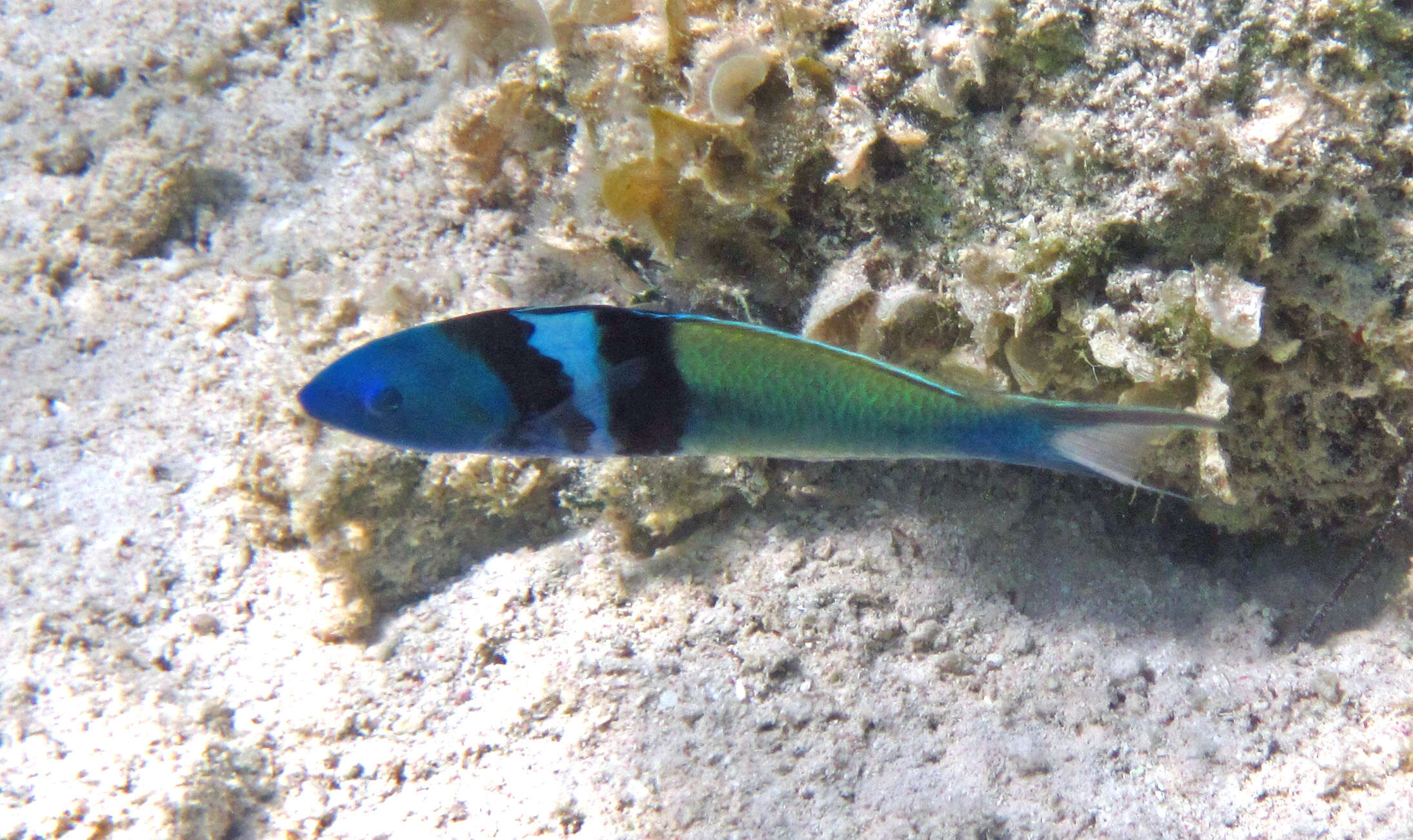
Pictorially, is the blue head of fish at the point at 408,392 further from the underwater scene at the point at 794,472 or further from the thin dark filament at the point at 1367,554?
the thin dark filament at the point at 1367,554

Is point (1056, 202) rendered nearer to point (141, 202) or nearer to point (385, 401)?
point (385, 401)

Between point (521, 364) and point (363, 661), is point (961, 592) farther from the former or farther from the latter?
point (363, 661)

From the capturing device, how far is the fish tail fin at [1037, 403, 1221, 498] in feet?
4.94

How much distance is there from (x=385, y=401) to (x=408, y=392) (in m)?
0.05

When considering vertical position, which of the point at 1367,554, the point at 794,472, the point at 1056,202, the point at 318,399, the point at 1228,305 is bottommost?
the point at 794,472

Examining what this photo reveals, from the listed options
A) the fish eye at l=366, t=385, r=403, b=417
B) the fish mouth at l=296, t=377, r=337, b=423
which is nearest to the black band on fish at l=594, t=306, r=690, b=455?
the fish eye at l=366, t=385, r=403, b=417

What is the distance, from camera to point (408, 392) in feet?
5.01

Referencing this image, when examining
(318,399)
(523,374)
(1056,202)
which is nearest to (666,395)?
(523,374)

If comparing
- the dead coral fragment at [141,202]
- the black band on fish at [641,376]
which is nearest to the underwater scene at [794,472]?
the black band on fish at [641,376]

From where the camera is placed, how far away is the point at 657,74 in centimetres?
246

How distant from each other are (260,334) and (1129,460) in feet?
13.0

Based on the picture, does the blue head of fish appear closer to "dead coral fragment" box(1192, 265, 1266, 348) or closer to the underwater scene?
the underwater scene

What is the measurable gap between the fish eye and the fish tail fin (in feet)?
4.49

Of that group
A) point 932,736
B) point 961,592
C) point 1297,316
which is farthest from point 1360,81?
point 932,736
